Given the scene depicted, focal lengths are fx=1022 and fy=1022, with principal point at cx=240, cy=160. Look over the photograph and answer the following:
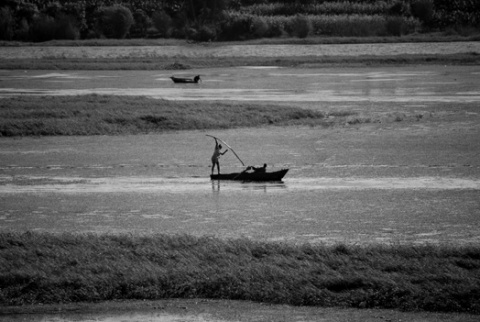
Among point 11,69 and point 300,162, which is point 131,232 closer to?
point 300,162

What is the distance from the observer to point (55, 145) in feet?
82.1

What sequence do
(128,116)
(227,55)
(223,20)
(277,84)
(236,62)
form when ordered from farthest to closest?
(223,20)
(227,55)
(236,62)
(277,84)
(128,116)

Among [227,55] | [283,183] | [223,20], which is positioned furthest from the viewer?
[223,20]

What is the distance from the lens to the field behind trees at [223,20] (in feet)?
233

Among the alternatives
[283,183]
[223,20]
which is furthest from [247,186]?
[223,20]

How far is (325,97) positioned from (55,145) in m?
13.1

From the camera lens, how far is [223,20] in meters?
73.9

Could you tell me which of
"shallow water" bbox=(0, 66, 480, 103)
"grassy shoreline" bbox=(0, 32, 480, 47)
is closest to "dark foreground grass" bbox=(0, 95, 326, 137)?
"shallow water" bbox=(0, 66, 480, 103)

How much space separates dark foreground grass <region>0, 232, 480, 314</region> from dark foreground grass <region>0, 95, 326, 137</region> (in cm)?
1350

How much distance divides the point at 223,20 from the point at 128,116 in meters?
46.0

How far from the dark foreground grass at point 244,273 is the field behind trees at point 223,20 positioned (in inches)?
2243

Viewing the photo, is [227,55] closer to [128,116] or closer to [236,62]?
[236,62]

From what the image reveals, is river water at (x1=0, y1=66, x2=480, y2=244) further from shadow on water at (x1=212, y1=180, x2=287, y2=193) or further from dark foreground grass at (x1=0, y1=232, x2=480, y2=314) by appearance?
dark foreground grass at (x1=0, y1=232, x2=480, y2=314)

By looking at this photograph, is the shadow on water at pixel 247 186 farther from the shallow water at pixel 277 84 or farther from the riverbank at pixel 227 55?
the riverbank at pixel 227 55
